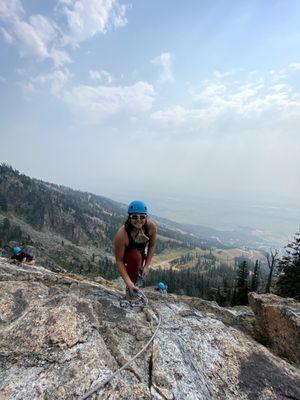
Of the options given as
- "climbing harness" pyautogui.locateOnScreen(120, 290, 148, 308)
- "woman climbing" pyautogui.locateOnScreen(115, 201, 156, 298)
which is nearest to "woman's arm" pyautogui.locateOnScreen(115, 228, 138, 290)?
"woman climbing" pyautogui.locateOnScreen(115, 201, 156, 298)

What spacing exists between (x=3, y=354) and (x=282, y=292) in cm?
4134

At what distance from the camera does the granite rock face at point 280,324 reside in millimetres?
8492

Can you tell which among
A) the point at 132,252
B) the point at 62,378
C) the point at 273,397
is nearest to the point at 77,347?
the point at 62,378

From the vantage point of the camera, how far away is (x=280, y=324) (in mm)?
9164

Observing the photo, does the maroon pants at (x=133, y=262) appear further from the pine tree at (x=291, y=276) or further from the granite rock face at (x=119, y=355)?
the pine tree at (x=291, y=276)

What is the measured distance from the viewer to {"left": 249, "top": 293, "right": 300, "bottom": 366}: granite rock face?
8.49 m

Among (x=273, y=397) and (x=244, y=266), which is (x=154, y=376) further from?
(x=244, y=266)

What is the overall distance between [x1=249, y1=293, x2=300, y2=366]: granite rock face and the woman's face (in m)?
5.11

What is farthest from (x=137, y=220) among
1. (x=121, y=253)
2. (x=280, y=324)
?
(x=280, y=324)

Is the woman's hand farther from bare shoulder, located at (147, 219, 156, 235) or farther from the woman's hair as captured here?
bare shoulder, located at (147, 219, 156, 235)

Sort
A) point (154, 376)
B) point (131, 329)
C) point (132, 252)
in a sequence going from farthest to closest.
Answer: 1. point (132, 252)
2. point (131, 329)
3. point (154, 376)

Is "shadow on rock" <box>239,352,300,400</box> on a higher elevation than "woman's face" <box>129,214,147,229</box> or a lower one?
lower

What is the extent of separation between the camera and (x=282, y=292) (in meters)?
40.3

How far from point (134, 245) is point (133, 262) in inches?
21.5
